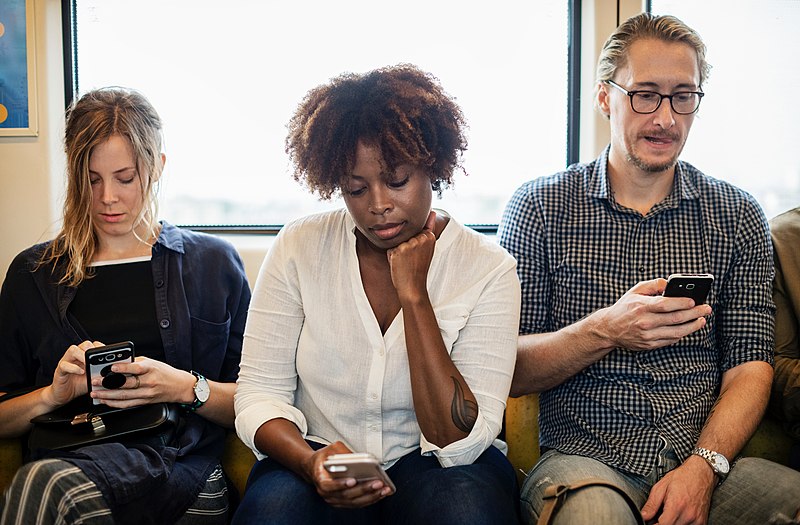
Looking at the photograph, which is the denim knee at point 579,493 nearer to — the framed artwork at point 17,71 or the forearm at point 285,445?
the forearm at point 285,445

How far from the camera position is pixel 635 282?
6.35 feet

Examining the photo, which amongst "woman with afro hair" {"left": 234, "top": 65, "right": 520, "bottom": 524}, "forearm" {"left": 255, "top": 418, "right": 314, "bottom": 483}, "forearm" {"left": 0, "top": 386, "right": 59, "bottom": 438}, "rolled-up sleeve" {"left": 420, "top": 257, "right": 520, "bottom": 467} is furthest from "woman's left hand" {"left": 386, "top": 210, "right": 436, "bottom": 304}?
"forearm" {"left": 0, "top": 386, "right": 59, "bottom": 438}

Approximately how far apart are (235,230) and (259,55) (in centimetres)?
64

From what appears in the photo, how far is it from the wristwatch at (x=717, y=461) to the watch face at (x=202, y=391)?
1158mm

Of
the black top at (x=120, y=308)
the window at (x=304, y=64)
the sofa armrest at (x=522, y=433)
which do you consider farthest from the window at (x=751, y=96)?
the black top at (x=120, y=308)

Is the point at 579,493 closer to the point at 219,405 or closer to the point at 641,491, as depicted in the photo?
the point at 641,491

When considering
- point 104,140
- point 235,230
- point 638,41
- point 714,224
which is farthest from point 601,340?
point 235,230

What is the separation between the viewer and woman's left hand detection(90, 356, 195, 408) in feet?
5.74

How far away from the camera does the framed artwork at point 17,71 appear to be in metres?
2.62

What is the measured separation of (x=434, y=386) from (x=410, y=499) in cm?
23

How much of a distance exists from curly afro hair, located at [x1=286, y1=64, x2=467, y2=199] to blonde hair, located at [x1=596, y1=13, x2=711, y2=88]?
1.82ft

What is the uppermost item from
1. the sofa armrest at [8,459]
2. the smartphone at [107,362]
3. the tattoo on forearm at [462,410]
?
the smartphone at [107,362]

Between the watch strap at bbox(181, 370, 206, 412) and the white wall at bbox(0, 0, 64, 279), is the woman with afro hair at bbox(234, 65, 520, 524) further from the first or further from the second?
the white wall at bbox(0, 0, 64, 279)

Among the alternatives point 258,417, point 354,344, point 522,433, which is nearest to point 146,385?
point 258,417
